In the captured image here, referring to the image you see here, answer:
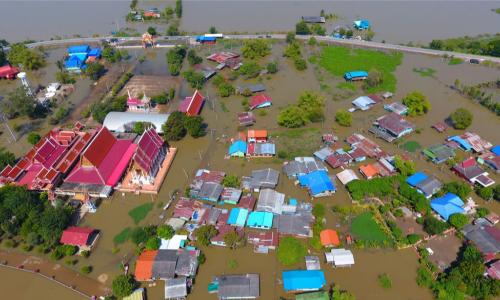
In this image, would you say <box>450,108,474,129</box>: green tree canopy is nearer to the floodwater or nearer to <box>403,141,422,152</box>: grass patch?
<box>403,141,422,152</box>: grass patch

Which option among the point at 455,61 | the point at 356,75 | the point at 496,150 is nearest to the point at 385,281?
the point at 496,150

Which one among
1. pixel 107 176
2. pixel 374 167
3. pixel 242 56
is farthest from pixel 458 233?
pixel 242 56

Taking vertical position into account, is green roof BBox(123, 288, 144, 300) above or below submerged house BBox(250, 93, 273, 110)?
below

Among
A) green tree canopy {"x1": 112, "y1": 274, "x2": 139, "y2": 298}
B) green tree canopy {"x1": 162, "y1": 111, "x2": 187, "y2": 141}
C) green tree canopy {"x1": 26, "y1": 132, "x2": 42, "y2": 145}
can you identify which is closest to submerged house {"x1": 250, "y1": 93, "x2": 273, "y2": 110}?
green tree canopy {"x1": 162, "y1": 111, "x2": 187, "y2": 141}

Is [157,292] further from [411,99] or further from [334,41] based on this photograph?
[334,41]

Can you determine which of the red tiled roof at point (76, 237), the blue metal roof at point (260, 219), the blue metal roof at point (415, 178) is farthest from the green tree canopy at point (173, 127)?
the blue metal roof at point (415, 178)
